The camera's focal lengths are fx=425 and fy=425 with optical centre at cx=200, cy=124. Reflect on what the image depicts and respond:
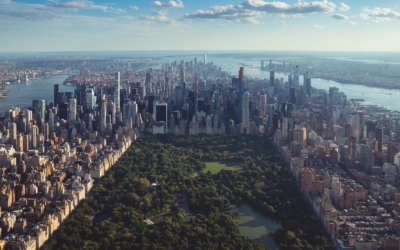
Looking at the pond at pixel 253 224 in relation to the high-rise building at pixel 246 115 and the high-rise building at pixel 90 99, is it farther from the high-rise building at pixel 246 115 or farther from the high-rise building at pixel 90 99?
A: the high-rise building at pixel 90 99

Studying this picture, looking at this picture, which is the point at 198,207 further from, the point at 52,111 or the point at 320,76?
the point at 320,76

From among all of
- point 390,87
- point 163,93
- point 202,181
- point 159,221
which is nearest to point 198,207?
point 159,221

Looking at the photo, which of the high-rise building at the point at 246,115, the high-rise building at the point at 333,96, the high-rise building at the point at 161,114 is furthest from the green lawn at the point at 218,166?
the high-rise building at the point at 333,96

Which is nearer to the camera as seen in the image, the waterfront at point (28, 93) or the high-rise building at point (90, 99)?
the high-rise building at point (90, 99)

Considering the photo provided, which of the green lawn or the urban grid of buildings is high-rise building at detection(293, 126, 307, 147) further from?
the green lawn

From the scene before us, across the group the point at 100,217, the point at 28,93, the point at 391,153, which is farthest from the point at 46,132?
the point at 28,93
